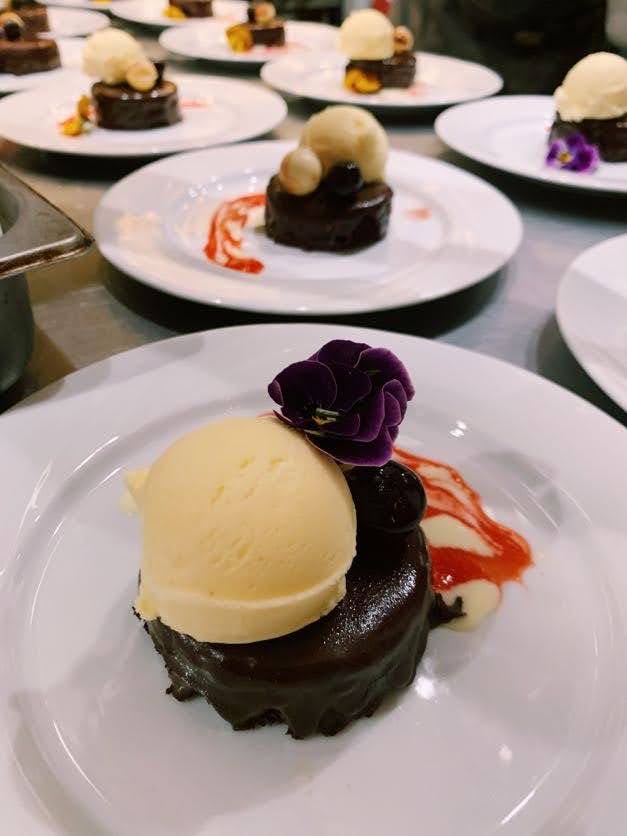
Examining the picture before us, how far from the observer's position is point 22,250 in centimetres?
103

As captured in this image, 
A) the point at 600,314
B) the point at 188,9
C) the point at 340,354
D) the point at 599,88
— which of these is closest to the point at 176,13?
the point at 188,9

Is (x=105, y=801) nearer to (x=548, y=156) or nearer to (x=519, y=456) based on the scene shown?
(x=519, y=456)

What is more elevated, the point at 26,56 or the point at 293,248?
the point at 26,56

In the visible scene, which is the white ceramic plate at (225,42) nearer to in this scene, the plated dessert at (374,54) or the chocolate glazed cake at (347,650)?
the plated dessert at (374,54)

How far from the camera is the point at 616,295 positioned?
1422 mm

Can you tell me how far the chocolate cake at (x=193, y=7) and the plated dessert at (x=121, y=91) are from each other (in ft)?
5.03

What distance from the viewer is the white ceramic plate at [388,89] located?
258 centimetres

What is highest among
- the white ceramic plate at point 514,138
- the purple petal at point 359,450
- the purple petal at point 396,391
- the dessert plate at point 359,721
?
the purple petal at point 396,391

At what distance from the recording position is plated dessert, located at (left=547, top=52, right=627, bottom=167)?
6.84 feet

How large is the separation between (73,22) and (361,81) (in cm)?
180

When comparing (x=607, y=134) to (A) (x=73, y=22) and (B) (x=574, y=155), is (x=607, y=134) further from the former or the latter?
(A) (x=73, y=22)

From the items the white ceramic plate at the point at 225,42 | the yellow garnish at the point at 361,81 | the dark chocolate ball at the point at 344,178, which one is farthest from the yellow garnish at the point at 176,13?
the dark chocolate ball at the point at 344,178

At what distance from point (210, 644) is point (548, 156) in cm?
183

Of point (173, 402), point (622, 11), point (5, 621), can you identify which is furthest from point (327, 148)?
point (622, 11)
